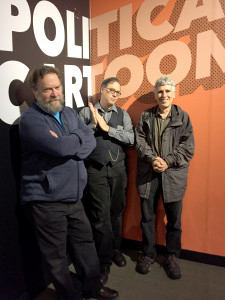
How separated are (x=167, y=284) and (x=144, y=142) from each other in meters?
1.25

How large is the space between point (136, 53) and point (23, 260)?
212 cm

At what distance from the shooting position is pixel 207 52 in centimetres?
231

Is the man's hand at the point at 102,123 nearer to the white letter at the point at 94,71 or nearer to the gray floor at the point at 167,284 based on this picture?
the white letter at the point at 94,71

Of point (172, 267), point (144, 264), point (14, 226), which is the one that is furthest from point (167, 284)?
point (14, 226)

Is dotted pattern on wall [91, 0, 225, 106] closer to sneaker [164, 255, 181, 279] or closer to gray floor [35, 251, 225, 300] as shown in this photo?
sneaker [164, 255, 181, 279]

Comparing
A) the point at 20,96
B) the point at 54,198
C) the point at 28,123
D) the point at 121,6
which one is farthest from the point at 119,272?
the point at 121,6

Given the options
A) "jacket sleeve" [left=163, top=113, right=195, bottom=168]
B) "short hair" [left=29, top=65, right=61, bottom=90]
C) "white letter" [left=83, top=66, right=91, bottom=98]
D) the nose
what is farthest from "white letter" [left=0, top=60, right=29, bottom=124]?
"jacket sleeve" [left=163, top=113, right=195, bottom=168]

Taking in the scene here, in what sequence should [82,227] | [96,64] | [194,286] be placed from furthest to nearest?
[96,64]
[194,286]
[82,227]

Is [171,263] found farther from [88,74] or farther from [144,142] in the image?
[88,74]

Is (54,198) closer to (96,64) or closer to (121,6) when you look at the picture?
(96,64)

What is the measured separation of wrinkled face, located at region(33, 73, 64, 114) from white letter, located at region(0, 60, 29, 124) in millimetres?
203

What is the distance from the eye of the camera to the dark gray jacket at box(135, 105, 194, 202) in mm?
2219

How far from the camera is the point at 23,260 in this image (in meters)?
1.96

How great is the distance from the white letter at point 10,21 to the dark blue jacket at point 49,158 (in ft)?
1.53
